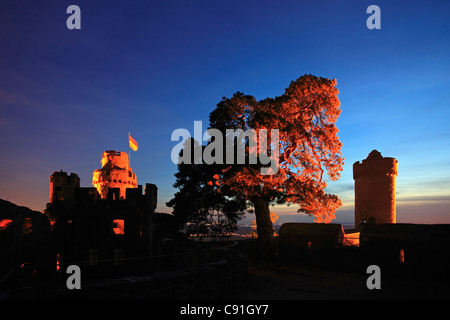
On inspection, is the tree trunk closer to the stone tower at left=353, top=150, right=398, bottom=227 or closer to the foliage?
the foliage

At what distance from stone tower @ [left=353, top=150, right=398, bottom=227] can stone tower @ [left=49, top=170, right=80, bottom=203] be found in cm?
3538

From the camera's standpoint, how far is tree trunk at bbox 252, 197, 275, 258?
2294 cm

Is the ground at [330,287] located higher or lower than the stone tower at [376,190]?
lower

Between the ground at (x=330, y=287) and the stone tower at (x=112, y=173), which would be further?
the stone tower at (x=112, y=173)

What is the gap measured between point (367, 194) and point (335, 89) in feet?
84.1

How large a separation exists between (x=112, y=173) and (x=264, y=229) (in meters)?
34.4

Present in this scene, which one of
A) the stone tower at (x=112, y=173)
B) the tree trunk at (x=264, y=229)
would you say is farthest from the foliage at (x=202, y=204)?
the stone tower at (x=112, y=173)

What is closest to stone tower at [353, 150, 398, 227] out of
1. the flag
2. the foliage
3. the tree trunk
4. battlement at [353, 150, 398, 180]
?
battlement at [353, 150, 398, 180]

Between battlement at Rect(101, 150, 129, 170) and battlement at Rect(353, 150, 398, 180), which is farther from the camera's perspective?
battlement at Rect(101, 150, 129, 170)

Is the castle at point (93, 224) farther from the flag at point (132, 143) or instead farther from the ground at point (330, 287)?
the flag at point (132, 143)

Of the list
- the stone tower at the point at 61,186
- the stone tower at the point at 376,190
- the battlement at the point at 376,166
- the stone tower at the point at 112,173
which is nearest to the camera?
the stone tower at the point at 61,186

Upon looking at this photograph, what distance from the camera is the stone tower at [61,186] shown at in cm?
2369

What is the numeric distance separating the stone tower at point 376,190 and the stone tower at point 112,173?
35.8m
